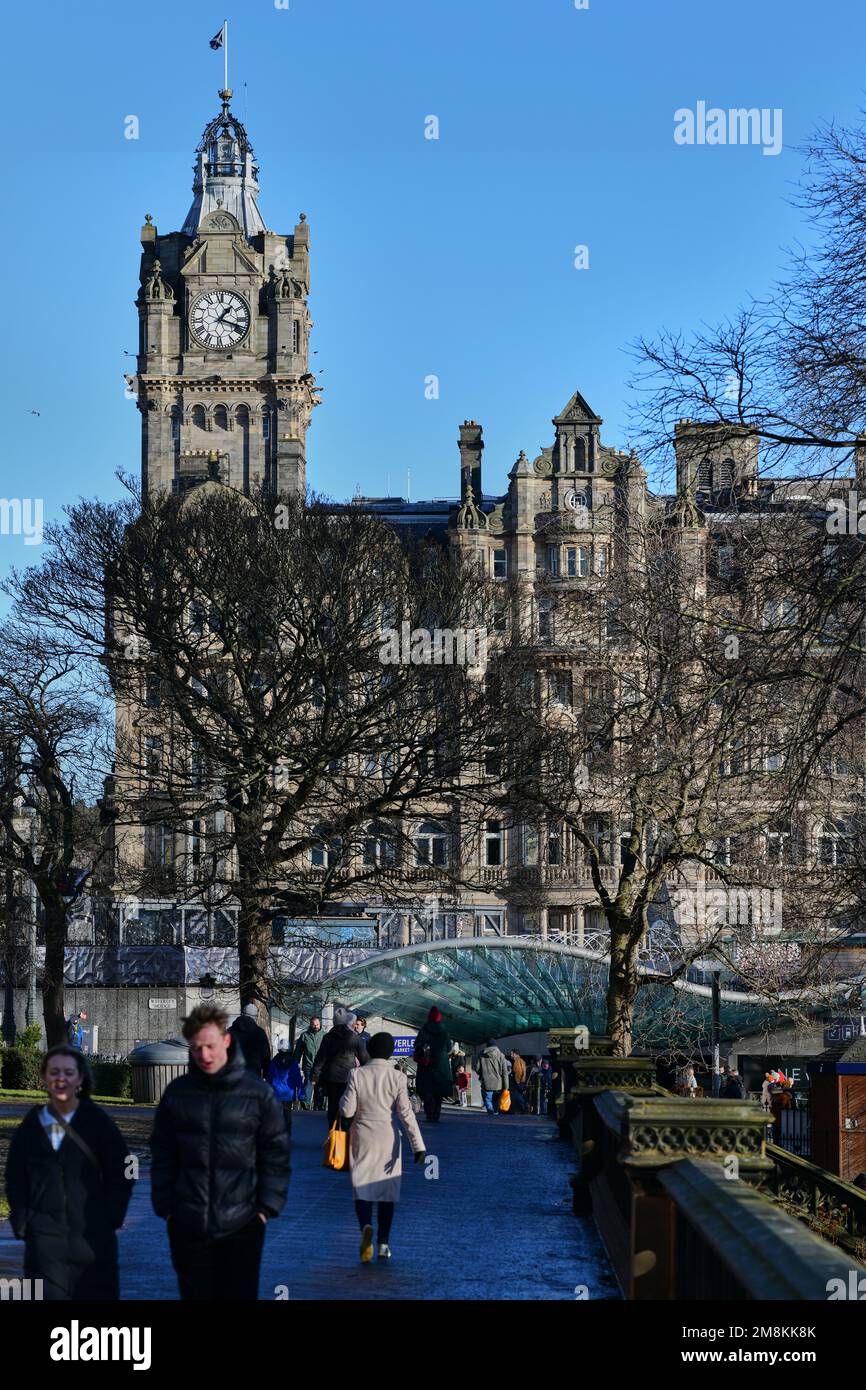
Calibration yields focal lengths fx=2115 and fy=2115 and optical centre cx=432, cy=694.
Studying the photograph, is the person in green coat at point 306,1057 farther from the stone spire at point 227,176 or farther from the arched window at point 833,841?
the stone spire at point 227,176

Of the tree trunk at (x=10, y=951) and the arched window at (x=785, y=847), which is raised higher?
the arched window at (x=785, y=847)

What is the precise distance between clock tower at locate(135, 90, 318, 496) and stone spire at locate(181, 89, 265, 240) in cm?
408

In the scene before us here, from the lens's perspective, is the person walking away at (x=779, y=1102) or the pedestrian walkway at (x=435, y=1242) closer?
the pedestrian walkway at (x=435, y=1242)

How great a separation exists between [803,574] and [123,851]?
139 feet

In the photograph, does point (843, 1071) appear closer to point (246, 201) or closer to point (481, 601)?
point (481, 601)

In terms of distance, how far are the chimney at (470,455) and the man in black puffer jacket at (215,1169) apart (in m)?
78.2

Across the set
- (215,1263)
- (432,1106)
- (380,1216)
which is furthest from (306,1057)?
(215,1263)

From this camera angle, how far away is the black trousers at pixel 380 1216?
48.0 feet

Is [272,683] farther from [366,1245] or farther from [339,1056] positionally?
[366,1245]

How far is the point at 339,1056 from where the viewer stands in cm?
2370

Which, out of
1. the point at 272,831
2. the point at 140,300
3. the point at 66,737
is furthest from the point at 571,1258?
the point at 140,300

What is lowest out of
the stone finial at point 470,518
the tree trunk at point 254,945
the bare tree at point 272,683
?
the tree trunk at point 254,945

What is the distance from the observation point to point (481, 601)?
40562 millimetres

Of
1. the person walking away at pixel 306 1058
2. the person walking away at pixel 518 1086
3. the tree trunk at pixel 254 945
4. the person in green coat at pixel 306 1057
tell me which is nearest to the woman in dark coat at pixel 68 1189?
the person in green coat at pixel 306 1057
